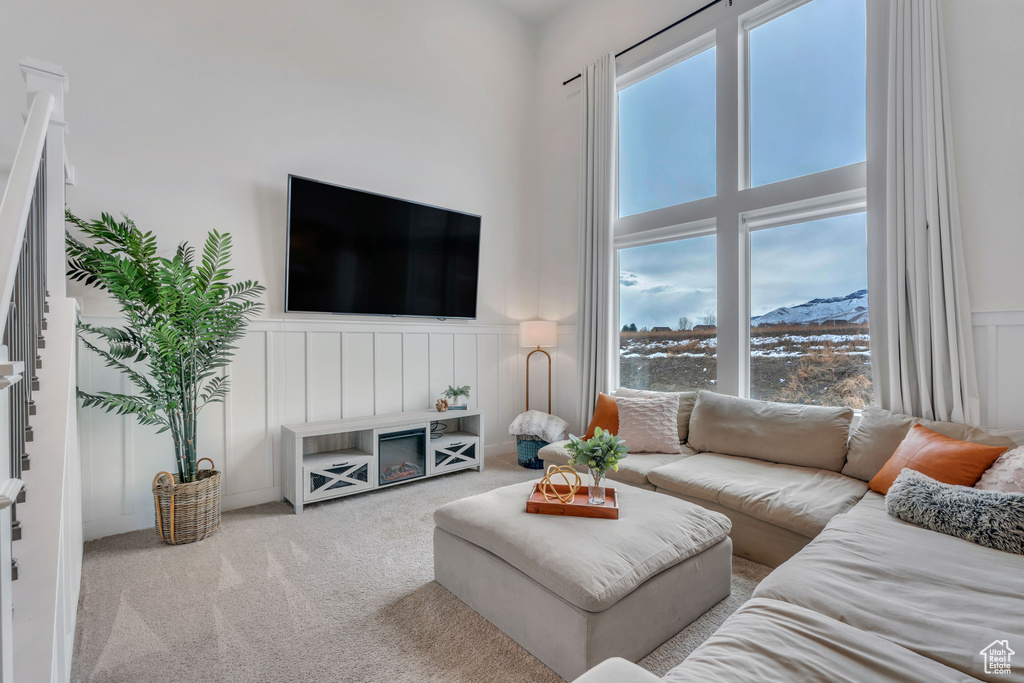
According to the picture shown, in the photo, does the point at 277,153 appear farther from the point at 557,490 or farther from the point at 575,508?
the point at 575,508

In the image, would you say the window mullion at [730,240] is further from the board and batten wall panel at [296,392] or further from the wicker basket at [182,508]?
the wicker basket at [182,508]

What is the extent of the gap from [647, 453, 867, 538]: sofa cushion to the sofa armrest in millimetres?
1417

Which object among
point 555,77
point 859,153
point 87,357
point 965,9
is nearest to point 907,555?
point 859,153

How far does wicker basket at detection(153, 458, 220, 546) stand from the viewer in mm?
2420

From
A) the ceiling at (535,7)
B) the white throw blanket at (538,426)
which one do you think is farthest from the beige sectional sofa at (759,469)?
the ceiling at (535,7)

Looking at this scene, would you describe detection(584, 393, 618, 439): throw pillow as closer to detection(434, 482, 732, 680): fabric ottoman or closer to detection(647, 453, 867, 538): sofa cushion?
detection(647, 453, 867, 538): sofa cushion

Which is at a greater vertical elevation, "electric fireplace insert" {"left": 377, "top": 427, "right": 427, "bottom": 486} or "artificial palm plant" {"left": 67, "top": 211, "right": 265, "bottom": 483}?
"artificial palm plant" {"left": 67, "top": 211, "right": 265, "bottom": 483}

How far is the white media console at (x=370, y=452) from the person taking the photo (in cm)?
294

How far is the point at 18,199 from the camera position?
3.46 ft

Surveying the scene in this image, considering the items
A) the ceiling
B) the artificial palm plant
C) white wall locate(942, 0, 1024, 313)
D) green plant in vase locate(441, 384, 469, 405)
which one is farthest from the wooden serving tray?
the ceiling

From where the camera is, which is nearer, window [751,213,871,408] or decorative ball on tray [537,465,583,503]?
decorative ball on tray [537,465,583,503]

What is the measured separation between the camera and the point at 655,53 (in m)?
3.70

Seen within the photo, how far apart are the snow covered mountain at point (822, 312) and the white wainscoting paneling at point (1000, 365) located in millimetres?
521

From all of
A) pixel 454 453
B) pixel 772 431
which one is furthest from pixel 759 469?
pixel 454 453
